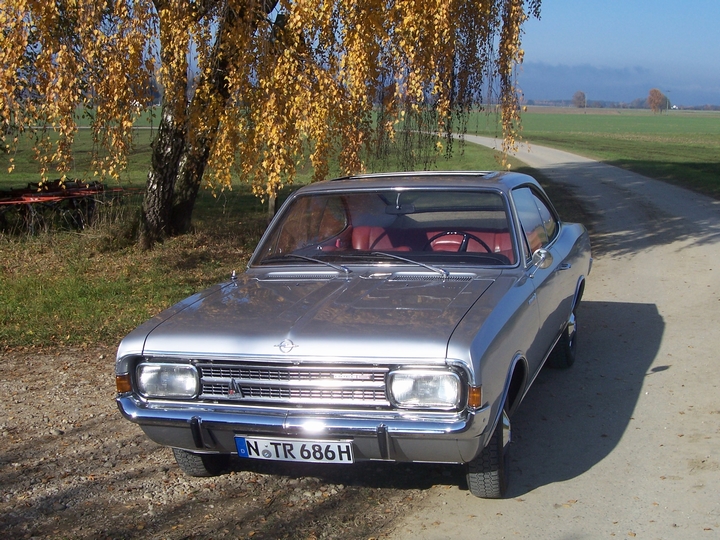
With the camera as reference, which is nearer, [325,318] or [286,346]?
[286,346]

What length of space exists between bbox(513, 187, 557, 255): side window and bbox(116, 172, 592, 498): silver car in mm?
150

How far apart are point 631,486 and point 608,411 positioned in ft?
4.06

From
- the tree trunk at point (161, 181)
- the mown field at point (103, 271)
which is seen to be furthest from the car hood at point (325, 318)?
the tree trunk at point (161, 181)

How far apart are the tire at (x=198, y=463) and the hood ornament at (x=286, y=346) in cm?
104

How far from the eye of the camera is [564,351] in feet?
21.1

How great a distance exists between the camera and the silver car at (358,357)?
371 centimetres

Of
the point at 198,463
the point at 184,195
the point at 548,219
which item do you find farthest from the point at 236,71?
the point at 198,463

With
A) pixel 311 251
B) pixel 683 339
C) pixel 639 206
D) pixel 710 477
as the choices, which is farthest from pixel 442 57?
pixel 639 206

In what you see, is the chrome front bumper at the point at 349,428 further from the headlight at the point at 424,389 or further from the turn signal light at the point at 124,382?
the turn signal light at the point at 124,382

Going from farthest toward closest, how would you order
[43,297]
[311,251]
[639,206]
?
[639,206]
[43,297]
[311,251]

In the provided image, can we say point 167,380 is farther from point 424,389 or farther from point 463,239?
point 463,239

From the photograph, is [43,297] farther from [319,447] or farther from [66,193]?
[319,447]

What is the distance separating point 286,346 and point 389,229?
5.74ft

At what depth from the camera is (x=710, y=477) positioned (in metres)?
4.45
